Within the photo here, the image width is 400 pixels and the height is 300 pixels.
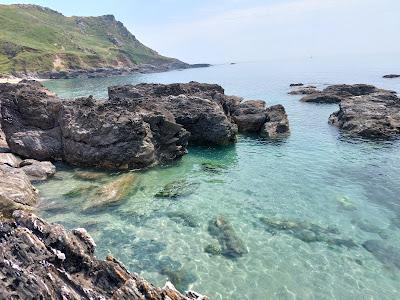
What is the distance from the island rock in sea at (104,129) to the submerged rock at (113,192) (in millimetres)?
4343

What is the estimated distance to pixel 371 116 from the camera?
62.7 m

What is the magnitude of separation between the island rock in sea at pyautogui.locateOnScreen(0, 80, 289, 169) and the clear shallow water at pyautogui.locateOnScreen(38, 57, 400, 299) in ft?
9.17

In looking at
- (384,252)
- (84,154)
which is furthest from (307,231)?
(84,154)

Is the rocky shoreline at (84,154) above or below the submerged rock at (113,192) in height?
above

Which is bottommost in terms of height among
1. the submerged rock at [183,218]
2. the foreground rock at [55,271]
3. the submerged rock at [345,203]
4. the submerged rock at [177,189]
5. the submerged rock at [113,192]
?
the submerged rock at [345,203]

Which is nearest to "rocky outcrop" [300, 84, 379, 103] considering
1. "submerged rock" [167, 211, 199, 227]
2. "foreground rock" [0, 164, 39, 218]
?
"submerged rock" [167, 211, 199, 227]

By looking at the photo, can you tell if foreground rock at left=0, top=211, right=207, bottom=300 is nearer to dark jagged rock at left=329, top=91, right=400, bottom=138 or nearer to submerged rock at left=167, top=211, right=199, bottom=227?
submerged rock at left=167, top=211, right=199, bottom=227

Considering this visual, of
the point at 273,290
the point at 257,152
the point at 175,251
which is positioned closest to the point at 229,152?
the point at 257,152

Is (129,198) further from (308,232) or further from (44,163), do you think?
(308,232)

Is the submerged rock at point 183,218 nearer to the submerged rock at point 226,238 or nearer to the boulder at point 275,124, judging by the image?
the submerged rock at point 226,238

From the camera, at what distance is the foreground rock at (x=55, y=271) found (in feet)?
44.6

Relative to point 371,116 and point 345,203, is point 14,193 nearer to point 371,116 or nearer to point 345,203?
point 345,203

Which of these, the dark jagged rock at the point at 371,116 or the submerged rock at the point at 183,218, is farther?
the dark jagged rock at the point at 371,116

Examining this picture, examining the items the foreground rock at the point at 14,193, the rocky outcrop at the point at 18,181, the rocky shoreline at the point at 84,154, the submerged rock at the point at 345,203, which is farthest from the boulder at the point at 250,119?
the foreground rock at the point at 14,193
